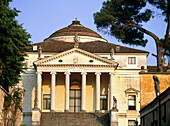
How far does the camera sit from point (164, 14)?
53.4 metres

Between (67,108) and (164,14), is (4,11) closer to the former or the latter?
(164,14)

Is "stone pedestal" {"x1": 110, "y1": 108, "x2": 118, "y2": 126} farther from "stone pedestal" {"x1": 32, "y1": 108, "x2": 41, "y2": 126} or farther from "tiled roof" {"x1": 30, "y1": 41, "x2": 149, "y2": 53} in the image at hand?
"tiled roof" {"x1": 30, "y1": 41, "x2": 149, "y2": 53}

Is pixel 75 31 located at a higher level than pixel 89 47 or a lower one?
higher

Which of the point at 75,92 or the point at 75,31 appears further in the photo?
the point at 75,31

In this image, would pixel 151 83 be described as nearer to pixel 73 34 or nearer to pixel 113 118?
pixel 113 118

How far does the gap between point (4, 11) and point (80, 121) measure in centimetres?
2511

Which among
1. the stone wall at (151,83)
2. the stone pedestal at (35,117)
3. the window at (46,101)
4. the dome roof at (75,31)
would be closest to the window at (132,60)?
the dome roof at (75,31)

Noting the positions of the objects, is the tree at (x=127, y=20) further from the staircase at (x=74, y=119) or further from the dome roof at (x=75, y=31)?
the dome roof at (x=75, y=31)

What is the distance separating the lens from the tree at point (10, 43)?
32.9 meters

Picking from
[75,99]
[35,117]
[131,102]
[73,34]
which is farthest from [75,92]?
[35,117]

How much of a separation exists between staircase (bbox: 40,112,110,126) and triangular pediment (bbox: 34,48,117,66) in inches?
420

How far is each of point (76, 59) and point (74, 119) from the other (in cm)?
1366

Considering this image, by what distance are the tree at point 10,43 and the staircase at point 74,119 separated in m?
18.3

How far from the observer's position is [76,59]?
222 feet
